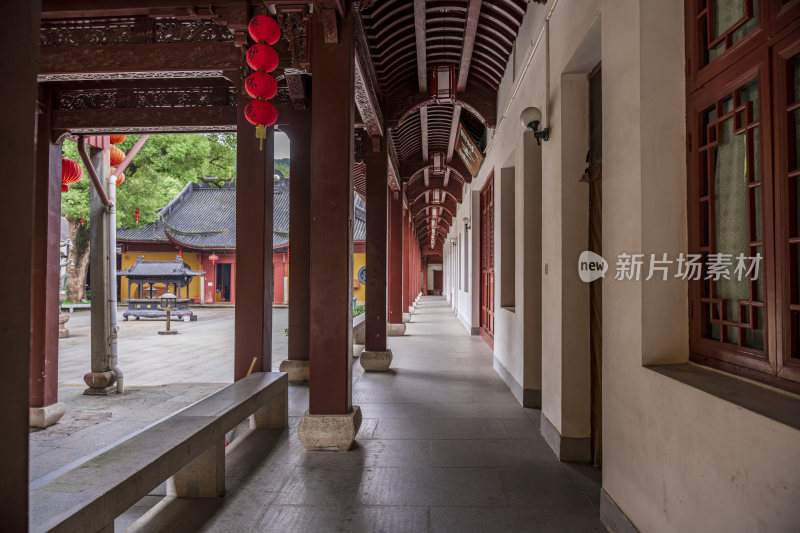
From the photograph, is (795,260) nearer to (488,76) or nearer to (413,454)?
(413,454)

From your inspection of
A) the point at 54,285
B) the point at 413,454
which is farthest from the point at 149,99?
the point at 413,454

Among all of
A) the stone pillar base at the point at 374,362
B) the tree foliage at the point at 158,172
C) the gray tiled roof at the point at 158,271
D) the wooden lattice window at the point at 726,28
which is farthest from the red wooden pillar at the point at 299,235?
the gray tiled roof at the point at 158,271

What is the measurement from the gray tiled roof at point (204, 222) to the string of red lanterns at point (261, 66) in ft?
62.4

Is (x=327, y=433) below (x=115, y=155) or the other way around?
below

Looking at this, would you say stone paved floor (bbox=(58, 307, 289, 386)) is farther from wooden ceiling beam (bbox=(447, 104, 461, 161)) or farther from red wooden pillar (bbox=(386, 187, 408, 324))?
wooden ceiling beam (bbox=(447, 104, 461, 161))

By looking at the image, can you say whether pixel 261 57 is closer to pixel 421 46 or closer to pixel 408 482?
pixel 421 46

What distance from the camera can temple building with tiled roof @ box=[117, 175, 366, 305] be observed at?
24.0m

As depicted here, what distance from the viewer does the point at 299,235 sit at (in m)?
6.73

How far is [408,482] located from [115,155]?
23.2 feet

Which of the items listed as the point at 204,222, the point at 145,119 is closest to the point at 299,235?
the point at 145,119

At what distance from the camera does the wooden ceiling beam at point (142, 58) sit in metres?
4.72

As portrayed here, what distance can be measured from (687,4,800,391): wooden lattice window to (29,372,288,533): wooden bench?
8.48 ft

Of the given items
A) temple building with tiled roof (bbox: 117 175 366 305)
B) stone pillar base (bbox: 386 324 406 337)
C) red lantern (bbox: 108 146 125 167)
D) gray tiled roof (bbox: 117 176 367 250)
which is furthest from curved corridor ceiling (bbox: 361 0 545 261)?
temple building with tiled roof (bbox: 117 175 366 305)

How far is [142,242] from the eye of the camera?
2453 cm
